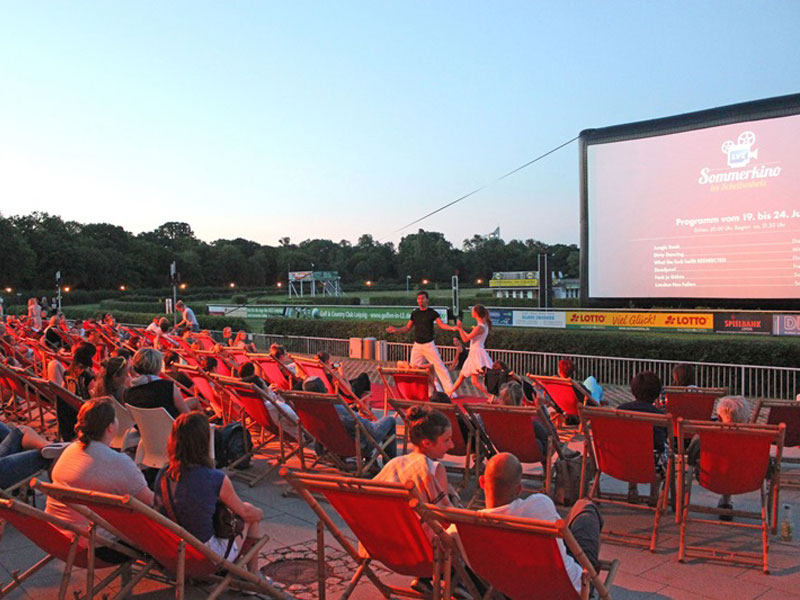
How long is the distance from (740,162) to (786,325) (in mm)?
3515

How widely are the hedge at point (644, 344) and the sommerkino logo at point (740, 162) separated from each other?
10.6ft

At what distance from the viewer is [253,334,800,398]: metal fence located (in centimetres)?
1151

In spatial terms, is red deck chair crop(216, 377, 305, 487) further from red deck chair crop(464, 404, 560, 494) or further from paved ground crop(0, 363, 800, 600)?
red deck chair crop(464, 404, 560, 494)

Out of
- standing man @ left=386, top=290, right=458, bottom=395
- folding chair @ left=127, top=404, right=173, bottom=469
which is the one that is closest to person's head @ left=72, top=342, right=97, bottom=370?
folding chair @ left=127, top=404, right=173, bottom=469

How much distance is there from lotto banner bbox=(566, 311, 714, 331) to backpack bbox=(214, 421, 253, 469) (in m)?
10.8

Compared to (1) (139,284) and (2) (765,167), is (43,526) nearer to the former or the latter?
(2) (765,167)

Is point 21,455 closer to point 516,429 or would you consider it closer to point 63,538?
point 63,538

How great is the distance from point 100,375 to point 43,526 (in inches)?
108

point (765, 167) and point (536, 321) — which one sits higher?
point (765, 167)

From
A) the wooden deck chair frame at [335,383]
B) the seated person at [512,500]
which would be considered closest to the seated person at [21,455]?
the wooden deck chair frame at [335,383]

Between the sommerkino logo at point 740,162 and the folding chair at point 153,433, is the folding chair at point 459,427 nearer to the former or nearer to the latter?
the folding chair at point 153,433

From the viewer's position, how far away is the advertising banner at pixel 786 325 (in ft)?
43.2

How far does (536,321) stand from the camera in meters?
16.5

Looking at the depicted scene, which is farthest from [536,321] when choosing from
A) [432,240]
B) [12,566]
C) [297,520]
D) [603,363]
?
[432,240]
